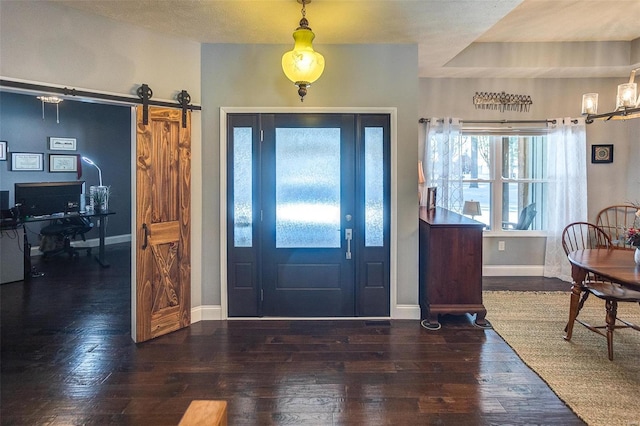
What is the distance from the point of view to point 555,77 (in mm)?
5480

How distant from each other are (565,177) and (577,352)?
2946mm

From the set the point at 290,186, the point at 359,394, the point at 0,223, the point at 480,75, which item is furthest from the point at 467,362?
the point at 0,223

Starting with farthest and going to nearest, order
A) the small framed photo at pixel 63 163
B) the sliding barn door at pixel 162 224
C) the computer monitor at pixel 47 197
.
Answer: the small framed photo at pixel 63 163
the computer monitor at pixel 47 197
the sliding barn door at pixel 162 224

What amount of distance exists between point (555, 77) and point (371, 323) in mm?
4267

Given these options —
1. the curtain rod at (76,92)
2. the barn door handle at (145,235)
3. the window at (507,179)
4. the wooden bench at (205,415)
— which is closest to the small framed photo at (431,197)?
the window at (507,179)

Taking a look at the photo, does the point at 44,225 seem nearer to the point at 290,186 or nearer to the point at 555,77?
the point at 290,186

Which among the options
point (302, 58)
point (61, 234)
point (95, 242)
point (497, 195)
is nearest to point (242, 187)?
point (302, 58)

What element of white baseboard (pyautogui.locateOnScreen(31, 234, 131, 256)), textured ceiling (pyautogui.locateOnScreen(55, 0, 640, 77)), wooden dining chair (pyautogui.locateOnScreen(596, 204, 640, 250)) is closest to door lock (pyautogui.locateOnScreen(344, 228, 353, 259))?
textured ceiling (pyautogui.locateOnScreen(55, 0, 640, 77))

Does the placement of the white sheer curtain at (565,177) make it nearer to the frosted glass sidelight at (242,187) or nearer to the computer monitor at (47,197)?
the frosted glass sidelight at (242,187)

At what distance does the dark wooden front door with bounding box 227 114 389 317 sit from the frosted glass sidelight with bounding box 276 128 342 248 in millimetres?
10

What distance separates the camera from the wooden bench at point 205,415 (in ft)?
4.06

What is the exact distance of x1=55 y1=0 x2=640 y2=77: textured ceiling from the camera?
10.3 feet

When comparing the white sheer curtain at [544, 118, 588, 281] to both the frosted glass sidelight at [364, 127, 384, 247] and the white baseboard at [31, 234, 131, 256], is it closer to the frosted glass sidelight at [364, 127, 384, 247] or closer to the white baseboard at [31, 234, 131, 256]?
the frosted glass sidelight at [364, 127, 384, 247]

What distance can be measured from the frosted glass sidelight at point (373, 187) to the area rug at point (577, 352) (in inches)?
57.3
